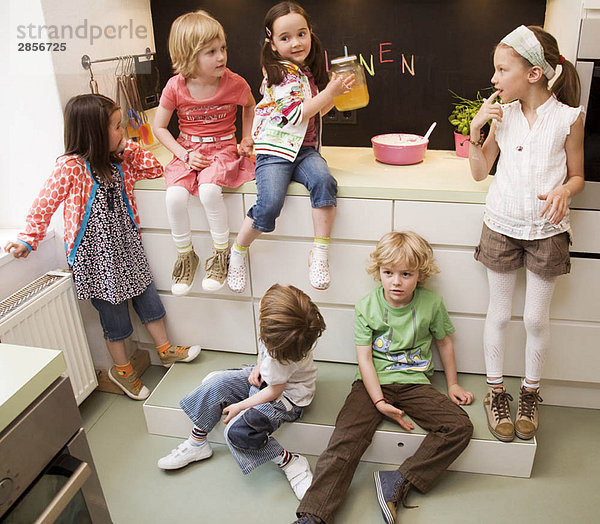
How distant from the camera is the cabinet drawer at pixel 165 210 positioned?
2045 mm

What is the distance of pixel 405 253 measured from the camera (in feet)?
5.99

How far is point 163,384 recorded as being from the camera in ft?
7.01

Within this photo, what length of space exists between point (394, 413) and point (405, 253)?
50 centimetres

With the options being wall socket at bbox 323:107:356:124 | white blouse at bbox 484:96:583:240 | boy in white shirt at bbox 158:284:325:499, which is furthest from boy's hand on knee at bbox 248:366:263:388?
wall socket at bbox 323:107:356:124

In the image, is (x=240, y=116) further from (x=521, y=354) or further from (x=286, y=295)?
(x=521, y=354)

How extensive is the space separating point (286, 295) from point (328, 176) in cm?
44

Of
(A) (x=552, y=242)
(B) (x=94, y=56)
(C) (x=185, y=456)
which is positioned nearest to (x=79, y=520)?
(C) (x=185, y=456)

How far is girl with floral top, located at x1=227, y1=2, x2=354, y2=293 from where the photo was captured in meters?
1.85

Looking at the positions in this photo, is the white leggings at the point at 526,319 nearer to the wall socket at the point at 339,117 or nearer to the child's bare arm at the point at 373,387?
the child's bare arm at the point at 373,387

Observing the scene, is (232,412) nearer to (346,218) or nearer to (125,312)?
(125,312)

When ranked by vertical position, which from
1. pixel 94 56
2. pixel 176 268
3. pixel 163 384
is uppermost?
pixel 94 56

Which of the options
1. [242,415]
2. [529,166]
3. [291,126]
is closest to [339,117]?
[291,126]

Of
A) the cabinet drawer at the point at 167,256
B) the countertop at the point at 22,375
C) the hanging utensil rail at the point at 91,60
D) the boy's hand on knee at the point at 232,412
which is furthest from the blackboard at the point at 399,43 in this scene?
the countertop at the point at 22,375

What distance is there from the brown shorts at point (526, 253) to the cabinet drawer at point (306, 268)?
38 centimetres
